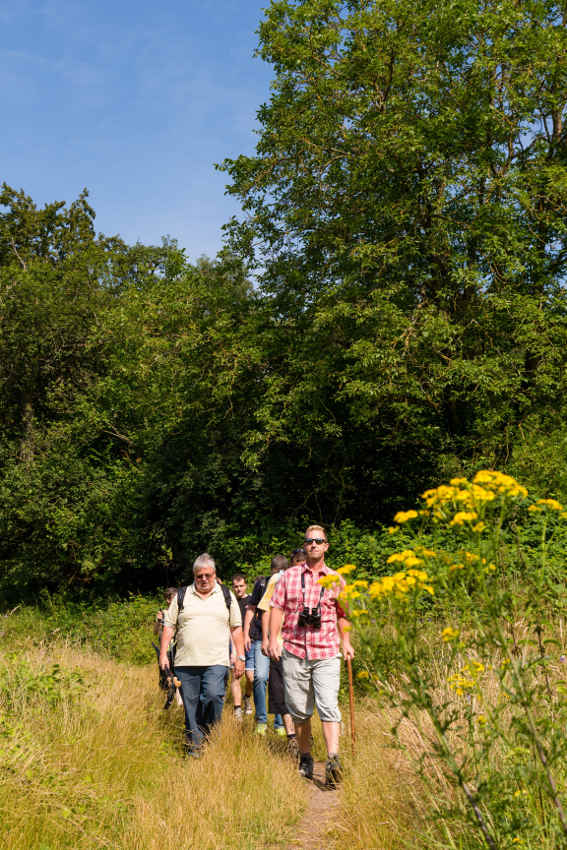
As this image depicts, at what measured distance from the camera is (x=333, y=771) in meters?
5.66

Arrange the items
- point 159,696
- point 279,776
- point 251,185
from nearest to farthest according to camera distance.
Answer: point 279,776
point 159,696
point 251,185

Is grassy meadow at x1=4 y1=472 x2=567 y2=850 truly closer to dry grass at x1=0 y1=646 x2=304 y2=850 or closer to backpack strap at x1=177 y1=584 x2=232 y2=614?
dry grass at x1=0 y1=646 x2=304 y2=850

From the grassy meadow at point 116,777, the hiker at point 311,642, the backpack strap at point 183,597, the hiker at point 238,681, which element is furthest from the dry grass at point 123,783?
the hiker at point 238,681

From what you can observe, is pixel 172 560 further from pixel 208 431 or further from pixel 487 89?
pixel 487 89

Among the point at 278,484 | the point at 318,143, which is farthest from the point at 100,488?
the point at 318,143

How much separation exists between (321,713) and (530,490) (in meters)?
8.26

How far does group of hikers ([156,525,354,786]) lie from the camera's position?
5.89m

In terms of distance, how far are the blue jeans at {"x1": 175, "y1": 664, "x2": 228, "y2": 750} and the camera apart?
3.65ft

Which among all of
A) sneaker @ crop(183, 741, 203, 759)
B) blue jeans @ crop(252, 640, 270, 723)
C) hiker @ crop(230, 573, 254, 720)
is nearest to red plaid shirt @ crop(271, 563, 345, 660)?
sneaker @ crop(183, 741, 203, 759)

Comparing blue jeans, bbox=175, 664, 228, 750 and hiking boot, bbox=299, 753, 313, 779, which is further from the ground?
blue jeans, bbox=175, 664, 228, 750

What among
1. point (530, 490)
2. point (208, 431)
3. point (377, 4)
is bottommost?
point (530, 490)

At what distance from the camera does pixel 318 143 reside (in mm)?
15695

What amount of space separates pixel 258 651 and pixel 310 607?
241 centimetres

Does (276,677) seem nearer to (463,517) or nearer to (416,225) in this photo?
(463,517)
